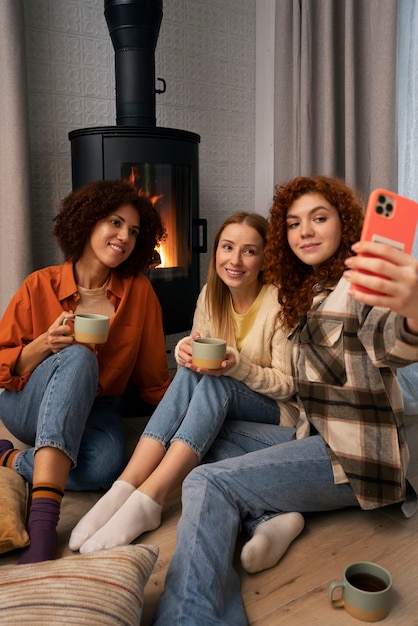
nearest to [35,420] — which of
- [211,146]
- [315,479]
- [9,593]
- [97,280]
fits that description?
[97,280]

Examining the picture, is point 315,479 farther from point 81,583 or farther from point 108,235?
point 108,235

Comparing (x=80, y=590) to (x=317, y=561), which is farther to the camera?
(x=317, y=561)

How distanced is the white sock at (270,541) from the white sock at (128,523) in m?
0.27

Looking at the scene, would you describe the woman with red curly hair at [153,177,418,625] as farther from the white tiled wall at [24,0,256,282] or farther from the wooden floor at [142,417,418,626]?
the white tiled wall at [24,0,256,282]

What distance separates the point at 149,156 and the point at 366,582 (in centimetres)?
169

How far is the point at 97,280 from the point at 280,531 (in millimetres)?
952

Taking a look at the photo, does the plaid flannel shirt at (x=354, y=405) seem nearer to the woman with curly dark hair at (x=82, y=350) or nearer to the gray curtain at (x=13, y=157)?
the woman with curly dark hair at (x=82, y=350)

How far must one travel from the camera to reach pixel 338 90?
102 inches

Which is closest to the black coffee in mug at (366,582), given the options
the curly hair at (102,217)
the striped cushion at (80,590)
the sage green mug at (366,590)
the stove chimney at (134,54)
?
the sage green mug at (366,590)

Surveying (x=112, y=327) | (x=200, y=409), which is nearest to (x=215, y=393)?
(x=200, y=409)

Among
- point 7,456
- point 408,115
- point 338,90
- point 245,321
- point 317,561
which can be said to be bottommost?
point 317,561

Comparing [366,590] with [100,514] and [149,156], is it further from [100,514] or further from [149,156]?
[149,156]

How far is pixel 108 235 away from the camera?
1.86 metres

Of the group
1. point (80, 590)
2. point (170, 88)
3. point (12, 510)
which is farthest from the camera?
point (170, 88)
